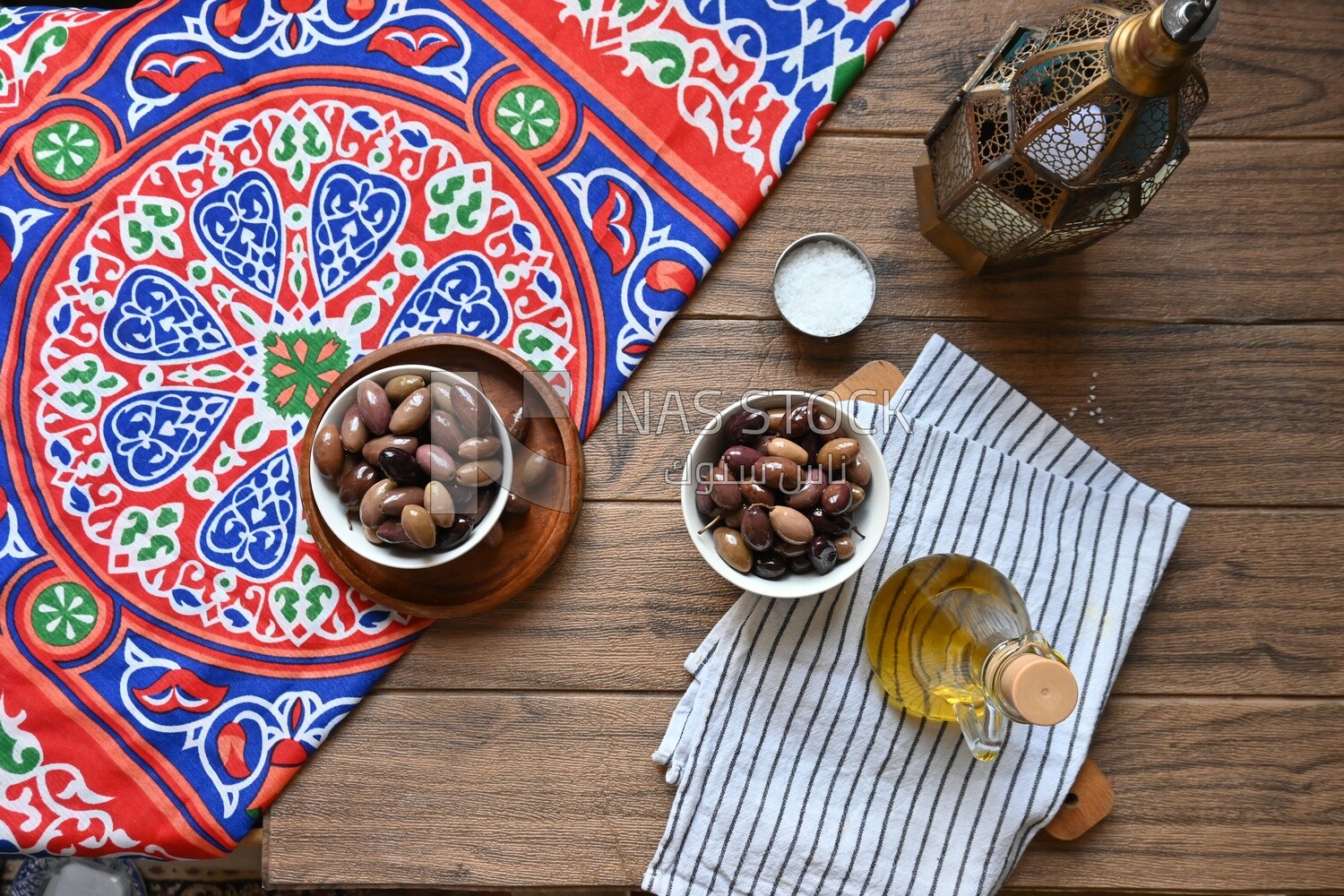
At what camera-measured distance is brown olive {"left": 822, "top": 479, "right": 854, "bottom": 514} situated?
2.31 ft

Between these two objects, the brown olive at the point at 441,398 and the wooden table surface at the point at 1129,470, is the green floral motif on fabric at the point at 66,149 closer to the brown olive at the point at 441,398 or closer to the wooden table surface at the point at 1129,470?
the brown olive at the point at 441,398

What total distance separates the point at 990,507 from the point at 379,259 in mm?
607

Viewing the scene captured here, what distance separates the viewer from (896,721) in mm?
804

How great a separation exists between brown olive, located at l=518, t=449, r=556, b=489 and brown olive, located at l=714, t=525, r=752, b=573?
0.55 ft

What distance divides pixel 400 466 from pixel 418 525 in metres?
0.05

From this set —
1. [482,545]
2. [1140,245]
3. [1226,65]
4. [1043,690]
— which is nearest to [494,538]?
[482,545]

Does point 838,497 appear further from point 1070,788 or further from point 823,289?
point 1070,788

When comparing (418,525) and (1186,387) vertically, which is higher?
(418,525)

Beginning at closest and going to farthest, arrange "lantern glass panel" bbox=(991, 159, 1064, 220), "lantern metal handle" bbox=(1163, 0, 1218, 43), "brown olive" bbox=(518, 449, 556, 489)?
"lantern metal handle" bbox=(1163, 0, 1218, 43), "lantern glass panel" bbox=(991, 159, 1064, 220), "brown olive" bbox=(518, 449, 556, 489)

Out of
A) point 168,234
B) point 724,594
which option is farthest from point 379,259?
point 724,594

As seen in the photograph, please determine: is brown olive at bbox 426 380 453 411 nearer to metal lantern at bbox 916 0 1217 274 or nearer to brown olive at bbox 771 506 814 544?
brown olive at bbox 771 506 814 544

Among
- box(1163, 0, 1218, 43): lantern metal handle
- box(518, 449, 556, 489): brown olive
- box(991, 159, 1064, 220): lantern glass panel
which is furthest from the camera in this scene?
box(518, 449, 556, 489): brown olive

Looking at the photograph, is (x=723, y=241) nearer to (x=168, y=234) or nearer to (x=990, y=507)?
(x=990, y=507)

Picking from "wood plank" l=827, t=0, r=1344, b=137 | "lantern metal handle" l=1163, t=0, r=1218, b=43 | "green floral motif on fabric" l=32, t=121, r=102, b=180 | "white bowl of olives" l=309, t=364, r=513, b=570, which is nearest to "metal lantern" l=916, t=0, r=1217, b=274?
"lantern metal handle" l=1163, t=0, r=1218, b=43
